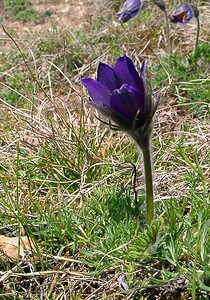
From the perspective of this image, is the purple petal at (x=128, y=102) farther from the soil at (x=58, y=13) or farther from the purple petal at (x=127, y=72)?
the soil at (x=58, y=13)

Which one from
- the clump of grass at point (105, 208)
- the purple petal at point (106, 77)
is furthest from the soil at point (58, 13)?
the purple petal at point (106, 77)

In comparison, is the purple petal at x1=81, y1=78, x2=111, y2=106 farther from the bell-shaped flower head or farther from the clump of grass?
the clump of grass

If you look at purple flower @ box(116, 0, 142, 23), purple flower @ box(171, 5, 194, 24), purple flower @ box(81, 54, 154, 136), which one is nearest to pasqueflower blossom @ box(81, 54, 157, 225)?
purple flower @ box(81, 54, 154, 136)

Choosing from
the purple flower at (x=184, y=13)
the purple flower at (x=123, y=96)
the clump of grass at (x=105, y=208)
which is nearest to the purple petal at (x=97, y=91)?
the purple flower at (x=123, y=96)

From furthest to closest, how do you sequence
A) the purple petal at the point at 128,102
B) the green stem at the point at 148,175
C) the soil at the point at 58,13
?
the soil at the point at 58,13, the green stem at the point at 148,175, the purple petal at the point at 128,102

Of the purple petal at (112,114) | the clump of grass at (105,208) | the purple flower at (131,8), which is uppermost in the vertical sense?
the purple flower at (131,8)

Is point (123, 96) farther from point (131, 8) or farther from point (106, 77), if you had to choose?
point (131, 8)

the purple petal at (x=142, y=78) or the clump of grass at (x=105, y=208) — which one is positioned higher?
the purple petal at (x=142, y=78)

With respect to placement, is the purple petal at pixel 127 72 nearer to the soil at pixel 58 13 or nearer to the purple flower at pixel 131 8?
the purple flower at pixel 131 8

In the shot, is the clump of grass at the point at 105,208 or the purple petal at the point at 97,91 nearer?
the purple petal at the point at 97,91

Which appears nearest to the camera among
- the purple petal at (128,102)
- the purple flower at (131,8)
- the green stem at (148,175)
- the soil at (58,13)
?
the purple petal at (128,102)
